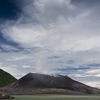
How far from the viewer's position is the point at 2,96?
126 m

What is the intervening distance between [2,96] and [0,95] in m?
1.11

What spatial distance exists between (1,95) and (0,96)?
2.56 metres

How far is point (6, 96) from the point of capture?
12781cm

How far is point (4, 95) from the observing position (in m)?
127

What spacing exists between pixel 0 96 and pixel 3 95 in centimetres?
284

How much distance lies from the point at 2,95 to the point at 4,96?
42.9 inches

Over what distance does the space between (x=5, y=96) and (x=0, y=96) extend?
395 cm

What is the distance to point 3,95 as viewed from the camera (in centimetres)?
12631

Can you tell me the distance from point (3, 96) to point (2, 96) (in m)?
0.61

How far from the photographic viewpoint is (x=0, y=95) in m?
125

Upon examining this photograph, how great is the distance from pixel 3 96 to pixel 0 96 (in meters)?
1.99

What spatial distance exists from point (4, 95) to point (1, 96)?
1.95 m

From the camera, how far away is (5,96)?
127125 mm

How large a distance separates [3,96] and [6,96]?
9.13 ft
